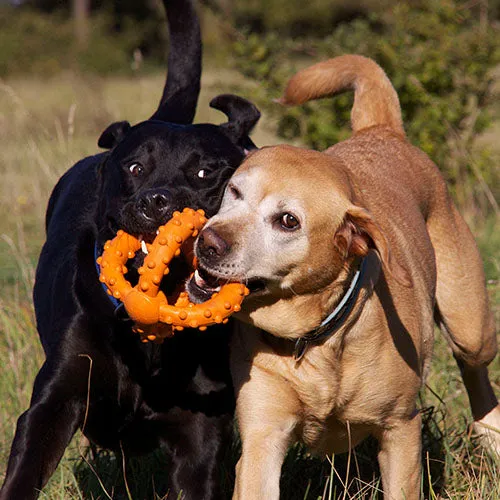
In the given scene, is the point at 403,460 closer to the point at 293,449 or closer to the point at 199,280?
the point at 293,449

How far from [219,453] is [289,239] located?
Result: 946 mm

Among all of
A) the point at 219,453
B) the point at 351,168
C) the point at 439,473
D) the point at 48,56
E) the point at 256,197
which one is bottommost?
the point at 48,56

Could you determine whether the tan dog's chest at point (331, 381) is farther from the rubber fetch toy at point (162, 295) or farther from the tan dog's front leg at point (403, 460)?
the rubber fetch toy at point (162, 295)

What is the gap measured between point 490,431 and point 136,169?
2.24 metres

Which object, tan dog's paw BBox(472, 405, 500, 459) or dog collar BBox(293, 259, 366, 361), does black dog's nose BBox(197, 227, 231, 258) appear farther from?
tan dog's paw BBox(472, 405, 500, 459)

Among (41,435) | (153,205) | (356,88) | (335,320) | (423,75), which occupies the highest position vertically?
(153,205)

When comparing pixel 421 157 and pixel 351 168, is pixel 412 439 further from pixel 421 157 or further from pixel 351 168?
pixel 421 157

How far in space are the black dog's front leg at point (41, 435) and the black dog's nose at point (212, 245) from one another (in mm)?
818

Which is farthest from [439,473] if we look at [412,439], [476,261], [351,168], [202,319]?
[202,319]

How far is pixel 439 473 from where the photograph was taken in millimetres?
4355

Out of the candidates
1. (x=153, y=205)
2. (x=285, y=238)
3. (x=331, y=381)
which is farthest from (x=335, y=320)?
(x=153, y=205)

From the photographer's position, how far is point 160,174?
3693 mm

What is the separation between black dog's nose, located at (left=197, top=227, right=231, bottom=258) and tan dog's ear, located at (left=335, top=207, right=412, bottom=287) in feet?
1.57

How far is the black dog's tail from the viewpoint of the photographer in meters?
5.15
